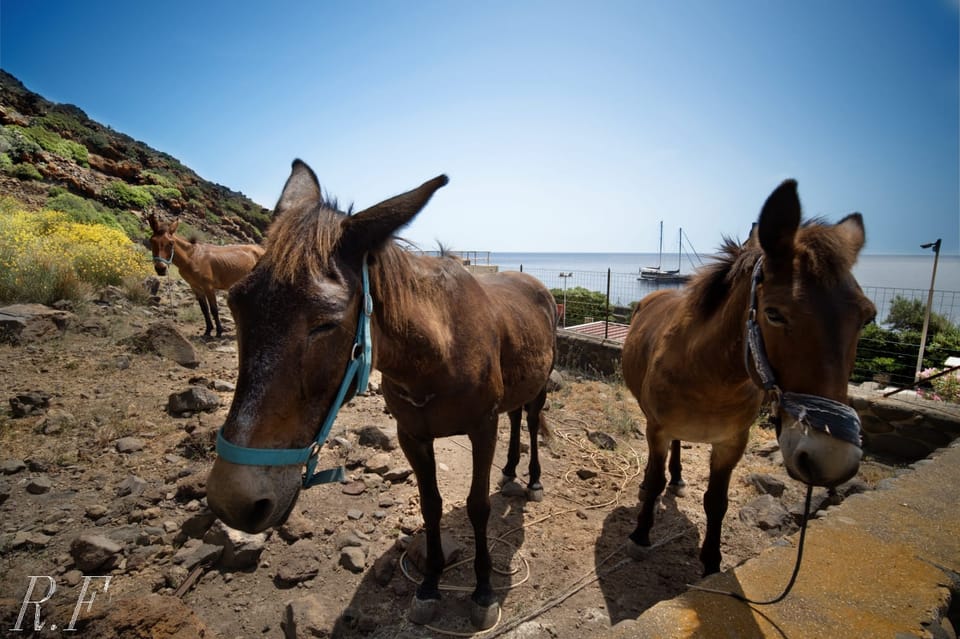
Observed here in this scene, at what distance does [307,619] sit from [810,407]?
2.76 meters

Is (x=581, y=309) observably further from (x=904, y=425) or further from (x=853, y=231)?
(x=853, y=231)

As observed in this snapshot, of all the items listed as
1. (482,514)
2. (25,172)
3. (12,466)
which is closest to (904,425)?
(482,514)

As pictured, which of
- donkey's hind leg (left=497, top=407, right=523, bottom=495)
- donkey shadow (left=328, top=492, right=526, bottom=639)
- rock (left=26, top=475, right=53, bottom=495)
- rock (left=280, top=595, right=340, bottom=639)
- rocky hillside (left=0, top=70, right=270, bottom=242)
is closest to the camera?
rock (left=280, top=595, right=340, bottom=639)

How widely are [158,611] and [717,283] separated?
342cm

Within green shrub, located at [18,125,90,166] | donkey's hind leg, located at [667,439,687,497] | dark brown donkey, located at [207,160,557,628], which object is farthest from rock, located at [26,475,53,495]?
green shrub, located at [18,125,90,166]

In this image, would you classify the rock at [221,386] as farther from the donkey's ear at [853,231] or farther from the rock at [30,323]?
the donkey's ear at [853,231]

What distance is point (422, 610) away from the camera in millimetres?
2518

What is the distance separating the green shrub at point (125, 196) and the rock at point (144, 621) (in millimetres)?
24552

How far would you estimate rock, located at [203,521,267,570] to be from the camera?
2.67 metres

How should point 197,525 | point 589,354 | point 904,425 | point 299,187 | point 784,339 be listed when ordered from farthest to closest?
point 589,354 → point 904,425 → point 197,525 → point 299,187 → point 784,339

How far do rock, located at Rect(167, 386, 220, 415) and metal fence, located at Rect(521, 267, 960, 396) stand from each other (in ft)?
16.1

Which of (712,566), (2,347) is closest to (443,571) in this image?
(712,566)

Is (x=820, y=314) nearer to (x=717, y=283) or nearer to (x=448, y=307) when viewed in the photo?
(x=717, y=283)

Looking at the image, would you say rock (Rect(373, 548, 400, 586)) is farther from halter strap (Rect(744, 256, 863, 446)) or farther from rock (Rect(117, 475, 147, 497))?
halter strap (Rect(744, 256, 863, 446))
